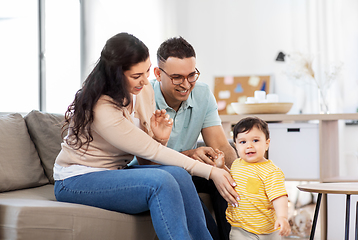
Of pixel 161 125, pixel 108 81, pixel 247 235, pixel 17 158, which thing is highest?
pixel 108 81

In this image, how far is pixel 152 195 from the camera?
4.01 feet

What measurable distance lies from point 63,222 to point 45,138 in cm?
81

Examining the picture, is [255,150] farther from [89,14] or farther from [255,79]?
[89,14]

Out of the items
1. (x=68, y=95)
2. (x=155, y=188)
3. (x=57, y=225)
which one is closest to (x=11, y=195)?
(x=57, y=225)

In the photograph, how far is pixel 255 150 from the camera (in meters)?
1.51

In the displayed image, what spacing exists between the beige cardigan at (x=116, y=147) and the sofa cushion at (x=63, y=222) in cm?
18

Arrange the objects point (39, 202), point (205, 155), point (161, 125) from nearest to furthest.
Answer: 1. point (39, 202)
2. point (161, 125)
3. point (205, 155)

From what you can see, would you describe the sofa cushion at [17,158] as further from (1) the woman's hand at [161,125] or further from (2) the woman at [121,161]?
(1) the woman's hand at [161,125]

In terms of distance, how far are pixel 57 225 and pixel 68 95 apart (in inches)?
102

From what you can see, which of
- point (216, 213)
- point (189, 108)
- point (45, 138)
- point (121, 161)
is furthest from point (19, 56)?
point (216, 213)

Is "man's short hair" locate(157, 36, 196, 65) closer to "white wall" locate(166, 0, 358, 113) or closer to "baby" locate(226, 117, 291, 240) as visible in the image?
"baby" locate(226, 117, 291, 240)

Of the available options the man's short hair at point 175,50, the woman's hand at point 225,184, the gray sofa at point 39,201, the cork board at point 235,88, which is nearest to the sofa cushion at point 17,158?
the gray sofa at point 39,201

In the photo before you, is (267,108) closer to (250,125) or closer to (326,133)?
(326,133)

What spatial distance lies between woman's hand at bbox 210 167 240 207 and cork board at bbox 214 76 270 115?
6.56ft
